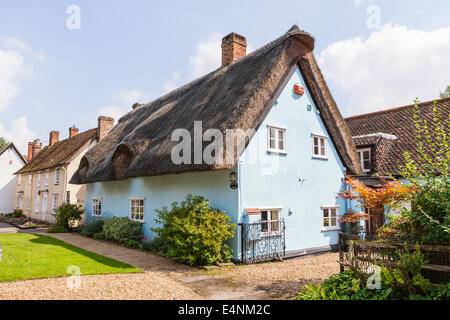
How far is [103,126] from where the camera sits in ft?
73.9

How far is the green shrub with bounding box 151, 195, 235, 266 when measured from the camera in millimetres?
9023

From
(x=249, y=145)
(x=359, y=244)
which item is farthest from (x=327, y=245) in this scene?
(x=359, y=244)

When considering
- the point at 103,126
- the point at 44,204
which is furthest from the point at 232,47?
the point at 44,204

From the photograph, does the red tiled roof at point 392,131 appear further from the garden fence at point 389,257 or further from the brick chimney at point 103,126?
the brick chimney at point 103,126

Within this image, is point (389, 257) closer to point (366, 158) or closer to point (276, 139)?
point (276, 139)

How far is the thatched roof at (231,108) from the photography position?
33.9 feet

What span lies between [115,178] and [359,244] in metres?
10.8

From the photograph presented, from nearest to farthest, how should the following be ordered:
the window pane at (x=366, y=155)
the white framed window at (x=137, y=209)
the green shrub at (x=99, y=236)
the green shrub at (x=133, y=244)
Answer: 1. the green shrub at (x=133, y=244)
2. the white framed window at (x=137, y=209)
3. the green shrub at (x=99, y=236)
4. the window pane at (x=366, y=155)

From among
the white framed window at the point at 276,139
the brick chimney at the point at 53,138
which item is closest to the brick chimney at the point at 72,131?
the brick chimney at the point at 53,138

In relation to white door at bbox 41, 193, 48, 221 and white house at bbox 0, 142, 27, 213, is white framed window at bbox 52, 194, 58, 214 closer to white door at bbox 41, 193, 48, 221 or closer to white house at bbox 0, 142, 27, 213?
white door at bbox 41, 193, 48, 221

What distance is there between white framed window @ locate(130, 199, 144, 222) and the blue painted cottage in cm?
4

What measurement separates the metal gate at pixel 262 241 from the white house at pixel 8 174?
33.2m
